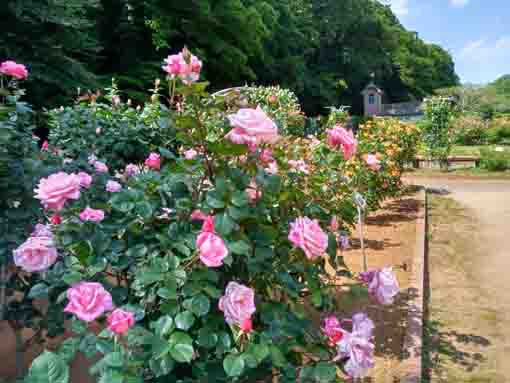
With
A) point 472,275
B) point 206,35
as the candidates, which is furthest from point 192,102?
point 206,35

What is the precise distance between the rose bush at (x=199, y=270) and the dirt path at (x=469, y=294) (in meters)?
2.10

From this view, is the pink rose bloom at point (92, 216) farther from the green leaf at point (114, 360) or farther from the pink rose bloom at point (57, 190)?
the green leaf at point (114, 360)

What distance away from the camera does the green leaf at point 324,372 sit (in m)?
1.24

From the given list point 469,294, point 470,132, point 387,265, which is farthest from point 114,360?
Result: point 470,132

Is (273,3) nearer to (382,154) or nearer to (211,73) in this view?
(211,73)

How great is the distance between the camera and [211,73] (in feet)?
53.7

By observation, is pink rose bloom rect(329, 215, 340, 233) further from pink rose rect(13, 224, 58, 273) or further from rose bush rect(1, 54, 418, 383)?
pink rose rect(13, 224, 58, 273)

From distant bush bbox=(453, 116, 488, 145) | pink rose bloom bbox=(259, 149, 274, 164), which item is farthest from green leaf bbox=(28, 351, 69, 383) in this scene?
distant bush bbox=(453, 116, 488, 145)

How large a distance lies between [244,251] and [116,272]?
0.49 meters

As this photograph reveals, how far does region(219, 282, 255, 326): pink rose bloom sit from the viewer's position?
3.79 feet

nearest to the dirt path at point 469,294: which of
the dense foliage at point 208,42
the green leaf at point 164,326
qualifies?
the green leaf at point 164,326

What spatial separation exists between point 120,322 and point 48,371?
0.59 feet

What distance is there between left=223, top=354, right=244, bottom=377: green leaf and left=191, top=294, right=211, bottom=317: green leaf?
0.13 meters

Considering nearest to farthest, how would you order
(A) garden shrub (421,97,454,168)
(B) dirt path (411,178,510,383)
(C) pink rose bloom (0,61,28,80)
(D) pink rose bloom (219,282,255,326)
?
1. (D) pink rose bloom (219,282,255,326)
2. (C) pink rose bloom (0,61,28,80)
3. (B) dirt path (411,178,510,383)
4. (A) garden shrub (421,97,454,168)
